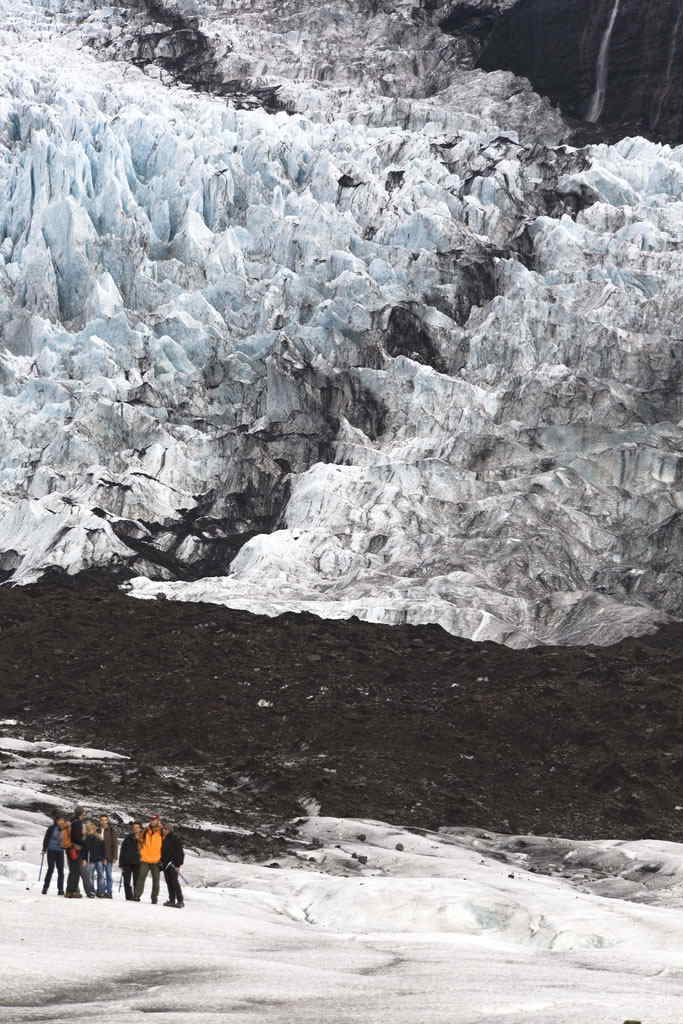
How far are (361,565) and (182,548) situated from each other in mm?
9600

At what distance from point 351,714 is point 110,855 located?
2320 centimetres

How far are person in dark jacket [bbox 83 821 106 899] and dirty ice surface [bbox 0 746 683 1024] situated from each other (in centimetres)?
38

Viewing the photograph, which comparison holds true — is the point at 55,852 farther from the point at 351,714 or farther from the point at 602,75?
the point at 602,75

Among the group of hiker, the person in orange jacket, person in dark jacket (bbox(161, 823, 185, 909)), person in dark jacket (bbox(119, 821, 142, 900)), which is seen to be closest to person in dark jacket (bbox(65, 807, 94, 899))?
the group of hiker

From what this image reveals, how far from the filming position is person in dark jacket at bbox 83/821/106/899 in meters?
21.0

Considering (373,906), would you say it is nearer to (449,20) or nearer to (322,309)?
(322,309)

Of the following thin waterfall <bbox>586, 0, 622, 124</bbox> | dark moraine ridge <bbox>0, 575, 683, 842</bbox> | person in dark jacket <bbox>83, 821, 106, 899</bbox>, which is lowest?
dark moraine ridge <bbox>0, 575, 683, 842</bbox>

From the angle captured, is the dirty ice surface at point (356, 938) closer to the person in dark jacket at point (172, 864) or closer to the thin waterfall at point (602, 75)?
the person in dark jacket at point (172, 864)

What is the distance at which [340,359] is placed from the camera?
79.6 meters

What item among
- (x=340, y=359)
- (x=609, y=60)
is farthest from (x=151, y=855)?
(x=609, y=60)

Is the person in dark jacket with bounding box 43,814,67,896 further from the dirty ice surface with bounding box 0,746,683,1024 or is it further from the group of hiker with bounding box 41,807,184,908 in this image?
the dirty ice surface with bounding box 0,746,683,1024

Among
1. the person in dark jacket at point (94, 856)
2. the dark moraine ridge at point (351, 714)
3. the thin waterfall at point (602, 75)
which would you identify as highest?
the thin waterfall at point (602, 75)

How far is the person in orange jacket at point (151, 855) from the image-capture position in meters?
20.8

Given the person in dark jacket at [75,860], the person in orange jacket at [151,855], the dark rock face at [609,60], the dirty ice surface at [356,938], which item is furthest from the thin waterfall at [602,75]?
the person in dark jacket at [75,860]
